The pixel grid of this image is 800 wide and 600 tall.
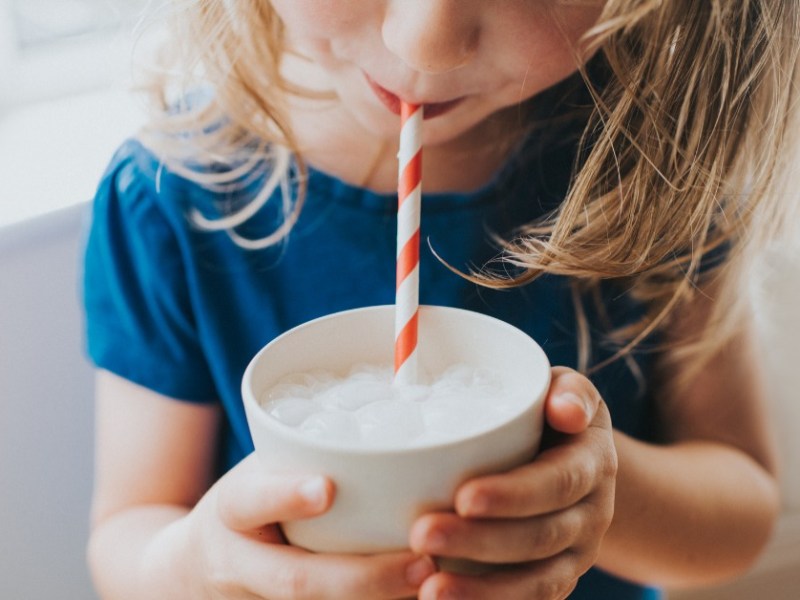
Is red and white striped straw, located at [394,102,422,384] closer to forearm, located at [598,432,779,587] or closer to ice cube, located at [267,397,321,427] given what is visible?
ice cube, located at [267,397,321,427]

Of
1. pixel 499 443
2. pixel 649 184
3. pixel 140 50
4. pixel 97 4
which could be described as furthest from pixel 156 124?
pixel 499 443

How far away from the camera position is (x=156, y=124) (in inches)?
32.1

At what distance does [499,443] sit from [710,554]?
499 millimetres

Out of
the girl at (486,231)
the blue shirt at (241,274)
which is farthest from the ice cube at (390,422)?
the blue shirt at (241,274)

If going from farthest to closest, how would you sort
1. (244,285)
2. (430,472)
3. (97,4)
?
(97,4) → (244,285) → (430,472)

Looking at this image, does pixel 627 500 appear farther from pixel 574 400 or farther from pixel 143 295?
pixel 143 295

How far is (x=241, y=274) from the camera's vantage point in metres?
0.77

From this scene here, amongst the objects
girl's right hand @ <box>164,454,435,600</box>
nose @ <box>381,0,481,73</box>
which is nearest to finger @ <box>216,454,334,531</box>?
girl's right hand @ <box>164,454,435,600</box>

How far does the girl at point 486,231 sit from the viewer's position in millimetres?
631

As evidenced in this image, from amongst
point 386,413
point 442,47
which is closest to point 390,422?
point 386,413

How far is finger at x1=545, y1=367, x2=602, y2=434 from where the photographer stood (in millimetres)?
421

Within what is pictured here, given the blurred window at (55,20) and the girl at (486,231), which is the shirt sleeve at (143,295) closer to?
the girl at (486,231)

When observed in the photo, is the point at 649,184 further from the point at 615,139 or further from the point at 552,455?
the point at 552,455

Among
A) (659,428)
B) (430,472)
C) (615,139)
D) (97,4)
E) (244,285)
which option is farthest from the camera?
(97,4)
